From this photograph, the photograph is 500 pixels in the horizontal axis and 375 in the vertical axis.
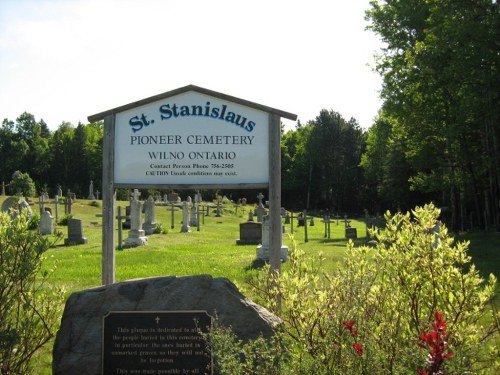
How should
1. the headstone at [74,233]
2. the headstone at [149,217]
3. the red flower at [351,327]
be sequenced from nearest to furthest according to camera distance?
the red flower at [351,327], the headstone at [74,233], the headstone at [149,217]

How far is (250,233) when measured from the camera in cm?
2439

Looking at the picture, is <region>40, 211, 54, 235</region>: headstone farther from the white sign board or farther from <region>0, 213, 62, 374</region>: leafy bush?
<region>0, 213, 62, 374</region>: leafy bush

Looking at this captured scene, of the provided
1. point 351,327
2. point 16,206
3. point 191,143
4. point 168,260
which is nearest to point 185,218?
point 168,260

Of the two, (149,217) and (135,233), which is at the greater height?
(149,217)

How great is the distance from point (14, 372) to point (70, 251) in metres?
14.1

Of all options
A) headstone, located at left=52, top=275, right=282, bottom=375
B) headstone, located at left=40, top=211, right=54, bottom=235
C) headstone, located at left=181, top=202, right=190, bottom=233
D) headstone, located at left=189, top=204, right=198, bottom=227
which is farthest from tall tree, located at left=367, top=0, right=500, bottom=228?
headstone, located at left=52, top=275, right=282, bottom=375

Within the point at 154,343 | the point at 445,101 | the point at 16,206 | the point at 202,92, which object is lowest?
the point at 154,343

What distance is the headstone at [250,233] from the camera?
24.2 metres

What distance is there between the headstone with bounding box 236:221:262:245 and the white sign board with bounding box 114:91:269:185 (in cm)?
1678

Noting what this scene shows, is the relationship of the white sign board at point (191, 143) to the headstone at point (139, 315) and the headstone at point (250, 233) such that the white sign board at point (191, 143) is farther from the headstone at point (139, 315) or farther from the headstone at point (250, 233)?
the headstone at point (250, 233)

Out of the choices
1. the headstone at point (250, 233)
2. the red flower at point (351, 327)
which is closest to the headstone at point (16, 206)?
the red flower at point (351, 327)

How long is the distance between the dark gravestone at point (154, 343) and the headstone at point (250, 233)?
18.6 m

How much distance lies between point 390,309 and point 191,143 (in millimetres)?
4074

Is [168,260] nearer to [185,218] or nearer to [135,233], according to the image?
[135,233]
